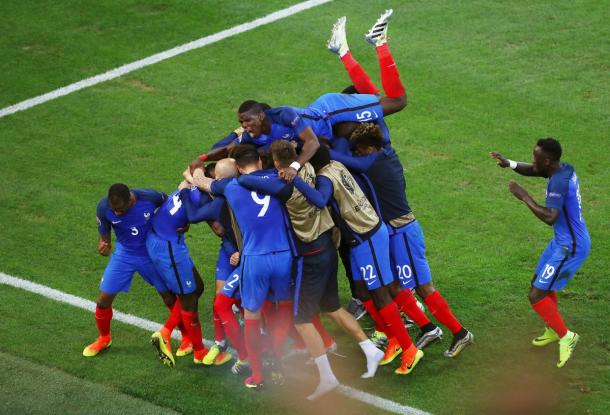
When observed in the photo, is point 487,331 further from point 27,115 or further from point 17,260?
point 27,115

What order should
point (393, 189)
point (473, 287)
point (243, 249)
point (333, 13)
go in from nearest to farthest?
point (243, 249), point (393, 189), point (473, 287), point (333, 13)

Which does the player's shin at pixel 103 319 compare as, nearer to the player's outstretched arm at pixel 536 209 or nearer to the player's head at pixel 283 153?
the player's head at pixel 283 153

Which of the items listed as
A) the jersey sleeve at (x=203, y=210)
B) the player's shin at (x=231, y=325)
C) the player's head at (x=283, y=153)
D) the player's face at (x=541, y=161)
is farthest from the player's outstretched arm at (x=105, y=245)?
the player's face at (x=541, y=161)

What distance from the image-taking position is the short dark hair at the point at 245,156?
9367 millimetres

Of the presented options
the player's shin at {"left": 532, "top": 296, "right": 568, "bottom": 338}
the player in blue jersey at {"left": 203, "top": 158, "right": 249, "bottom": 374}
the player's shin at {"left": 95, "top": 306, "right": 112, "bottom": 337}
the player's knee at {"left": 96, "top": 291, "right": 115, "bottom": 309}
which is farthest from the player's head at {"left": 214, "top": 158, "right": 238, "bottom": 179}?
the player's shin at {"left": 532, "top": 296, "right": 568, "bottom": 338}

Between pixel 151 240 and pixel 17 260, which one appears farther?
pixel 17 260

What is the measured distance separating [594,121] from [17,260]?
26.2 feet

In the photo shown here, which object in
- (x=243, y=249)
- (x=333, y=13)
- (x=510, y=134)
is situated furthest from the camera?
(x=333, y=13)

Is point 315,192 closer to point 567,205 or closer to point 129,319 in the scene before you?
point 567,205

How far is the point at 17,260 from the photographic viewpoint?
12070 mm

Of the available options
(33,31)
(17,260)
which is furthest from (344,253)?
(33,31)

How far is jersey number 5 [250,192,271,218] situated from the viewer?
9.28 metres

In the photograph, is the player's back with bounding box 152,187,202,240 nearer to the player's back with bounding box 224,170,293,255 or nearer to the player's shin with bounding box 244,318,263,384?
the player's back with bounding box 224,170,293,255

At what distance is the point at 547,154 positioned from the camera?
9.54 m
